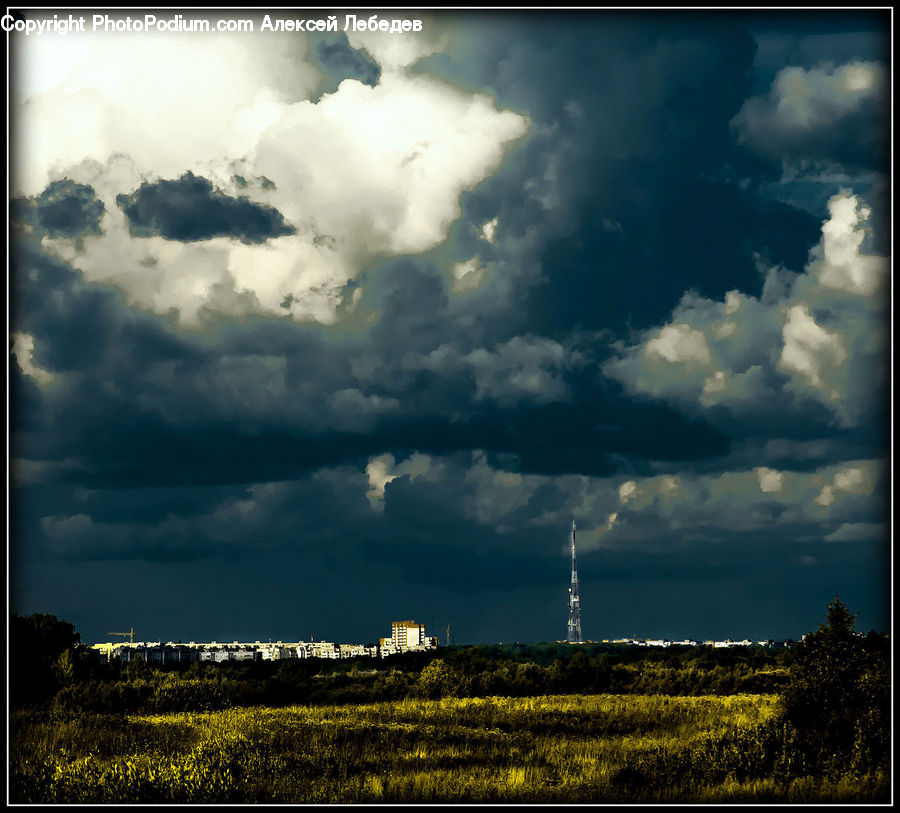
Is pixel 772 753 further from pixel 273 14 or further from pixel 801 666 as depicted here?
pixel 273 14

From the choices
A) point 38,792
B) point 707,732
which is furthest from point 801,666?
point 38,792

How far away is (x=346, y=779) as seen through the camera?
22.0 meters

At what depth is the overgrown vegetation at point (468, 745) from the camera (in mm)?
20922

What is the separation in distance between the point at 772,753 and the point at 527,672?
3081 centimetres

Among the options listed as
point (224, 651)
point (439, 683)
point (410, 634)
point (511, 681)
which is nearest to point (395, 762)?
point (439, 683)

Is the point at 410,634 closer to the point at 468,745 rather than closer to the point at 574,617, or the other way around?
the point at 574,617

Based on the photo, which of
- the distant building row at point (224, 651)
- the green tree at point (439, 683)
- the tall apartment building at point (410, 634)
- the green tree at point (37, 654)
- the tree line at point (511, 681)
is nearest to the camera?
the tree line at point (511, 681)

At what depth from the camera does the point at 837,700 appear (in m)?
22.8

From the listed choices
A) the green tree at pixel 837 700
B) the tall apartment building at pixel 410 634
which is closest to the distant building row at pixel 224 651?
the tall apartment building at pixel 410 634

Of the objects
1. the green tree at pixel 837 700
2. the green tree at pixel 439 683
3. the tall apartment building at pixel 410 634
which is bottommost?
the tall apartment building at pixel 410 634

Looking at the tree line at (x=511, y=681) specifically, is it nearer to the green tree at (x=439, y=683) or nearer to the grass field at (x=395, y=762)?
the green tree at (x=439, y=683)

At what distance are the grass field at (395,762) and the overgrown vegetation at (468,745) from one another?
0.16ft

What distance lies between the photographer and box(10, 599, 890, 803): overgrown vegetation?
68.6 ft

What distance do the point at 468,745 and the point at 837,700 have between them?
32.7 ft
